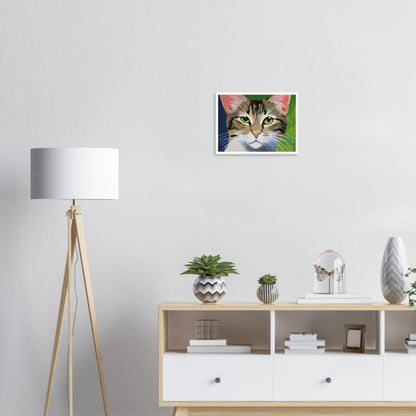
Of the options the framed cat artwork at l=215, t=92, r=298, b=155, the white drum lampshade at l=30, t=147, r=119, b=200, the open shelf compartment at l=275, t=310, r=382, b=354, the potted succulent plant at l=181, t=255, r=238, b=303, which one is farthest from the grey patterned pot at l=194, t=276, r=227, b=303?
the framed cat artwork at l=215, t=92, r=298, b=155

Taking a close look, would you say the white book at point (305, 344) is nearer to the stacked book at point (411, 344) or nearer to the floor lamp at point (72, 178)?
the stacked book at point (411, 344)

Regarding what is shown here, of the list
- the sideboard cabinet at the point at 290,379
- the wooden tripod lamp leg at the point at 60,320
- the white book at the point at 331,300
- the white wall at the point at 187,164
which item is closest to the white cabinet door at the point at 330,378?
the sideboard cabinet at the point at 290,379

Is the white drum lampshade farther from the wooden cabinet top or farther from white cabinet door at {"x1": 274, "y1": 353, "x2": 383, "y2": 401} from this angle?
white cabinet door at {"x1": 274, "y1": 353, "x2": 383, "y2": 401}

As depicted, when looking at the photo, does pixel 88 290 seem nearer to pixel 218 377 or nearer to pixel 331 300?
pixel 218 377

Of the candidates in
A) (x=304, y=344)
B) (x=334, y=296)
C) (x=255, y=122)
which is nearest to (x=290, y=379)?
(x=304, y=344)

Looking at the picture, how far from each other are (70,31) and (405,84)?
1.73 metres

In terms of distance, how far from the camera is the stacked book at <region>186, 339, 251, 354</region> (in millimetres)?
3205

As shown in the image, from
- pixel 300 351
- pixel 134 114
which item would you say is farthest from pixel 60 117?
pixel 300 351

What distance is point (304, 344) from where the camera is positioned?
126 inches

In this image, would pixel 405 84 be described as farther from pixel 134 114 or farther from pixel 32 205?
pixel 32 205

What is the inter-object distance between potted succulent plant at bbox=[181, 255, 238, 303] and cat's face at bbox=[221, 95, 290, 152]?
0.64 meters

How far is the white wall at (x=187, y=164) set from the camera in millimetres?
3551

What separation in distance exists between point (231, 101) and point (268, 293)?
1.01 meters

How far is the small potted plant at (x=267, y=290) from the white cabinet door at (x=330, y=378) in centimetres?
28
